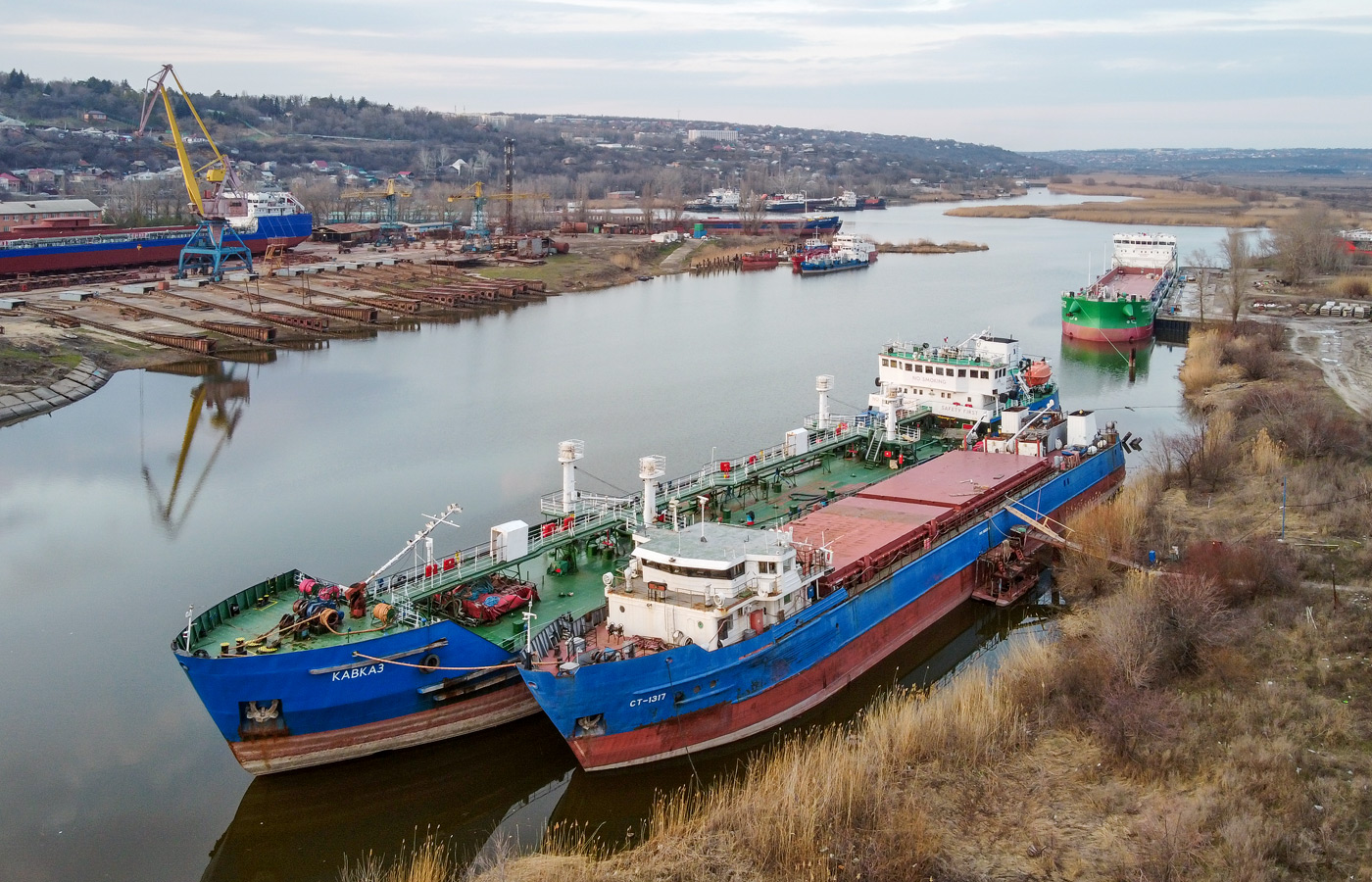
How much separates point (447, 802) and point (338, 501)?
1389cm

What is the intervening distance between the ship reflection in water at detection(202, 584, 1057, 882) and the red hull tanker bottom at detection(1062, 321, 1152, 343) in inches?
1523

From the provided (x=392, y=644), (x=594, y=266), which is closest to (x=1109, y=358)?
(x=392, y=644)

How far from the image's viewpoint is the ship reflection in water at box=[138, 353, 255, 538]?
28609 millimetres

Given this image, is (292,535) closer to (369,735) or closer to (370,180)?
(369,735)

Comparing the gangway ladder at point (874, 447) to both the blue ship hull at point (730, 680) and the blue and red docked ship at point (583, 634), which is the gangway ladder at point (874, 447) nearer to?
the blue and red docked ship at point (583, 634)

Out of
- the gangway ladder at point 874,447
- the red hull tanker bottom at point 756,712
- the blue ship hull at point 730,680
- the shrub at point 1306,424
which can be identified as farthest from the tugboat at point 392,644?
the shrub at point 1306,424

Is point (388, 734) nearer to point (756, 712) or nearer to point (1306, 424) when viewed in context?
point (756, 712)

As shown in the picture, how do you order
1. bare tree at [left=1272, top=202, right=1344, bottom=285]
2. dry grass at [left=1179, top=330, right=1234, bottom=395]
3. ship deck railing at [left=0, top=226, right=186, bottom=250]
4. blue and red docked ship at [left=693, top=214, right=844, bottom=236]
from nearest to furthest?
dry grass at [left=1179, top=330, right=1234, bottom=395]
ship deck railing at [left=0, top=226, right=186, bottom=250]
bare tree at [left=1272, top=202, right=1344, bottom=285]
blue and red docked ship at [left=693, top=214, right=844, bottom=236]

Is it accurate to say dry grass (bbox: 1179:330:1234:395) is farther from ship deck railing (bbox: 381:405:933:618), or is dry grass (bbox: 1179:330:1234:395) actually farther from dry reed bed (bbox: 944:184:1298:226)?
dry reed bed (bbox: 944:184:1298:226)

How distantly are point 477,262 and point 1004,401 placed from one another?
54183 mm

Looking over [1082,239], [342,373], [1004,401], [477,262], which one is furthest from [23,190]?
[1004,401]

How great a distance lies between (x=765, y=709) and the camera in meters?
17.1

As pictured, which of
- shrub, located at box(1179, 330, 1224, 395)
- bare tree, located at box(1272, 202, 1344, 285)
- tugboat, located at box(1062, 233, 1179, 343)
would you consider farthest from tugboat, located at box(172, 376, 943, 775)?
bare tree, located at box(1272, 202, 1344, 285)

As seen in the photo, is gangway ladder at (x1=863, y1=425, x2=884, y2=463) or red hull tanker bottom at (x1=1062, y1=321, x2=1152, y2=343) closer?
gangway ladder at (x1=863, y1=425, x2=884, y2=463)
